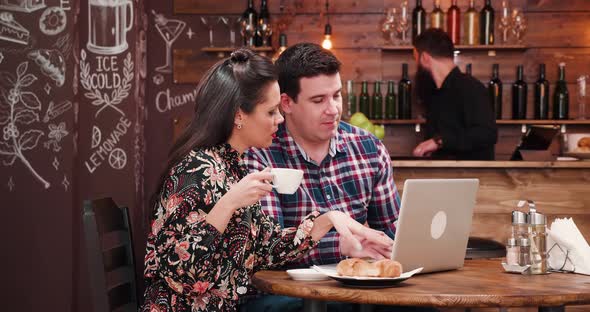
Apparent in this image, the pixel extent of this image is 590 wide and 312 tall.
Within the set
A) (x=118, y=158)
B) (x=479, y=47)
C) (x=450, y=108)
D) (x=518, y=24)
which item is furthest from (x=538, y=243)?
(x=479, y=47)

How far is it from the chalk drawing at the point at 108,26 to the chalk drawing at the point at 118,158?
23.0 inches

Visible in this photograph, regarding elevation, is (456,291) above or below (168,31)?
below

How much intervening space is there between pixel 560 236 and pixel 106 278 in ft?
3.94

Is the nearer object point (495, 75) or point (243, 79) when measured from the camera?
point (243, 79)

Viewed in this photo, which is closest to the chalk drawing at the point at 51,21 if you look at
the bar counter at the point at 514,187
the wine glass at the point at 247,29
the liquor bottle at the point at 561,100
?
the wine glass at the point at 247,29

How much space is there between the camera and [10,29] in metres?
4.66

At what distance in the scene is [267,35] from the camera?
226 inches

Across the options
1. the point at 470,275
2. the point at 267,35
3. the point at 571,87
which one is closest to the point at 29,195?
the point at 267,35

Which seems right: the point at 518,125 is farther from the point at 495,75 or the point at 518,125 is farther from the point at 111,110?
the point at 111,110

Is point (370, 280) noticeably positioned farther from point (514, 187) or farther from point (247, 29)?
point (247, 29)

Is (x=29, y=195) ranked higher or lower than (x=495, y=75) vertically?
lower

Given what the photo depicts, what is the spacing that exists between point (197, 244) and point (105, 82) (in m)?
3.22


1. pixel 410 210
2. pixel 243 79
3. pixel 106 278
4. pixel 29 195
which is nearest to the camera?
pixel 410 210

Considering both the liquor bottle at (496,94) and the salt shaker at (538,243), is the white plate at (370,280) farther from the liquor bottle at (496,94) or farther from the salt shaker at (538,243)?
the liquor bottle at (496,94)
